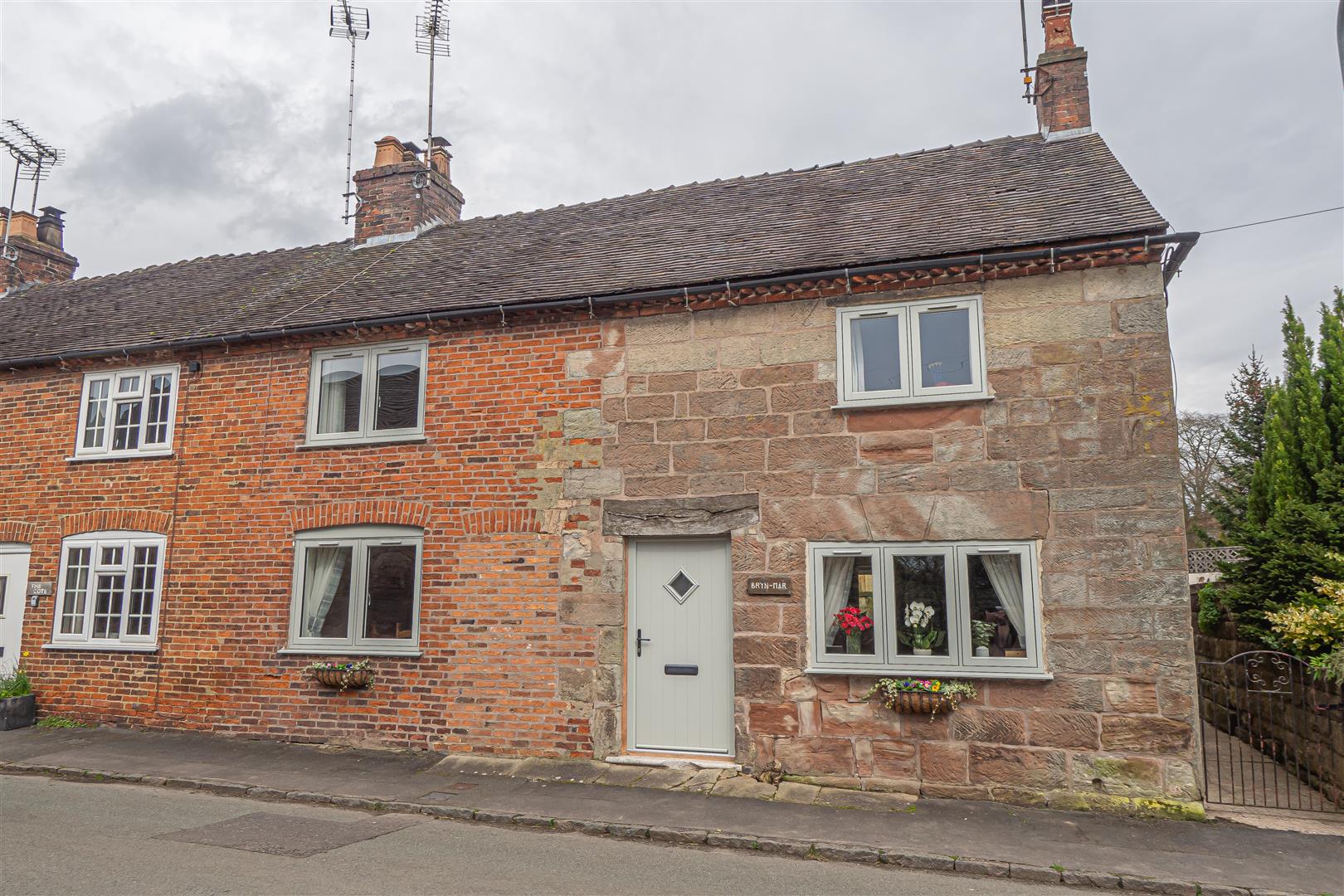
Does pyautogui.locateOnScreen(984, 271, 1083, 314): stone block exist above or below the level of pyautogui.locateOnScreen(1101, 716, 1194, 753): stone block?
above

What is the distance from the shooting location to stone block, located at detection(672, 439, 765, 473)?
30.5ft

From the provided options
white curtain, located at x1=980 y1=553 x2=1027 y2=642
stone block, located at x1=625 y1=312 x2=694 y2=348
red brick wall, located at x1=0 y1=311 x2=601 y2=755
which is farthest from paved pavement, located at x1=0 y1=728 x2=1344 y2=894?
stone block, located at x1=625 y1=312 x2=694 y2=348

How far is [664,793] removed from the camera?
27.3 ft

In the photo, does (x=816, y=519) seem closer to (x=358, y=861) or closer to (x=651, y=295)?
(x=651, y=295)

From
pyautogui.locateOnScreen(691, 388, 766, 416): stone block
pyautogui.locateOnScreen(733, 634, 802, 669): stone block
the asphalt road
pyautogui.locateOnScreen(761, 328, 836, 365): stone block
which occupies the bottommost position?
the asphalt road

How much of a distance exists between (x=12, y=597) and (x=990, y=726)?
12.6m

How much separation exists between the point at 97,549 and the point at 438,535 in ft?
17.0

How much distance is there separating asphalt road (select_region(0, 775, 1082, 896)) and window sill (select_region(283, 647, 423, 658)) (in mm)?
2388

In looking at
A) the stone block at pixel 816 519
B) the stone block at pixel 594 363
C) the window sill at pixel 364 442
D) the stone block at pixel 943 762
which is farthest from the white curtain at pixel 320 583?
the stone block at pixel 943 762

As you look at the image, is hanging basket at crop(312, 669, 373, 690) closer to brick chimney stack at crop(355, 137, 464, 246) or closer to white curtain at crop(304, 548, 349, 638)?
white curtain at crop(304, 548, 349, 638)

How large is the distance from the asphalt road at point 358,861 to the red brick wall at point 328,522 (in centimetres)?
219

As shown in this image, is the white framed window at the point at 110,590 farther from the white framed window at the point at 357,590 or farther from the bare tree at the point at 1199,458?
the bare tree at the point at 1199,458

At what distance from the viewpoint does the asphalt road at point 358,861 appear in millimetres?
5914

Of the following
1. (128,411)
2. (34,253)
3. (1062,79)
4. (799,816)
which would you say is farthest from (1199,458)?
(34,253)
